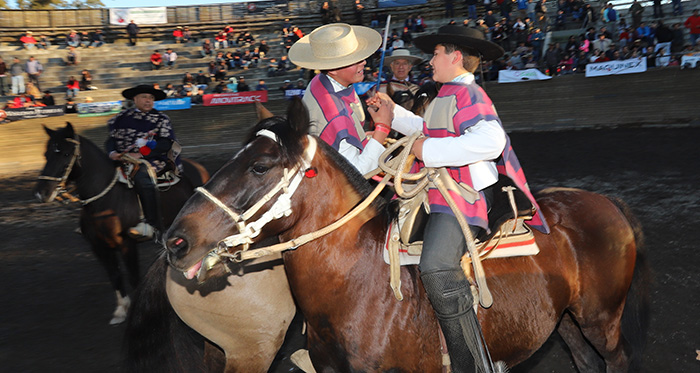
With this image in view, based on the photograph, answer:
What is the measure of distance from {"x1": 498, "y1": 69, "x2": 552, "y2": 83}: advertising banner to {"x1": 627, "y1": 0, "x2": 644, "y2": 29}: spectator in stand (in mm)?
5257

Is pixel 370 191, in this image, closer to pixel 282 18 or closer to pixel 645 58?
pixel 645 58

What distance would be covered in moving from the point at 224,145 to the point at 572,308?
Answer: 17.1 metres

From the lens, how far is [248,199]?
8.96ft

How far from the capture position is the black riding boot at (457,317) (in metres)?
2.97

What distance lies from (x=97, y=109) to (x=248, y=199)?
20914 mm

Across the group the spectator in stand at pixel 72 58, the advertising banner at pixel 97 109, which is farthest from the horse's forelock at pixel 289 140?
the spectator in stand at pixel 72 58

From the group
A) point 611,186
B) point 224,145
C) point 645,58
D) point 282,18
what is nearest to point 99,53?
point 282,18

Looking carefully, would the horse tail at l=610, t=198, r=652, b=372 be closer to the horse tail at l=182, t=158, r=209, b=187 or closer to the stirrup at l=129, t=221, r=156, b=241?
the stirrup at l=129, t=221, r=156, b=241

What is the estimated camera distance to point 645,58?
56.0ft

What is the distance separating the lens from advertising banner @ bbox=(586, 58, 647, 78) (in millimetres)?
17078

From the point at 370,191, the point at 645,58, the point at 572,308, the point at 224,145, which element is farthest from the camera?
the point at 224,145

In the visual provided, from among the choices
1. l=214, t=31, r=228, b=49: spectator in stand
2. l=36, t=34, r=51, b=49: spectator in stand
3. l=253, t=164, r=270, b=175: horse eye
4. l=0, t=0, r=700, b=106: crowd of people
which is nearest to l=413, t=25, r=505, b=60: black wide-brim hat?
l=253, t=164, r=270, b=175: horse eye

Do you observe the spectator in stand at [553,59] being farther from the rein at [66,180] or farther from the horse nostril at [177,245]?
the horse nostril at [177,245]

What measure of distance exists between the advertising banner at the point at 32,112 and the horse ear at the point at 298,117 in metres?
21.2
